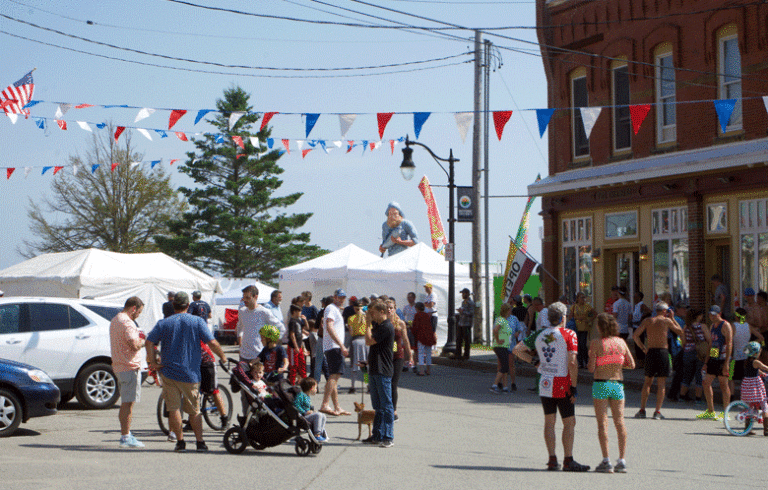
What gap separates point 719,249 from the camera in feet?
68.0

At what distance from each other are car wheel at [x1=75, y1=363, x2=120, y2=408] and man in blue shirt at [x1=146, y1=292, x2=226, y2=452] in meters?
4.63

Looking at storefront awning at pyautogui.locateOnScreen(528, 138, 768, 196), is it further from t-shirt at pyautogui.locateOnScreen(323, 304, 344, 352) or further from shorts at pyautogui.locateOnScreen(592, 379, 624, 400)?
shorts at pyautogui.locateOnScreen(592, 379, 624, 400)

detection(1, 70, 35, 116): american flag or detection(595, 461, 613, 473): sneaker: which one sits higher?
detection(1, 70, 35, 116): american flag

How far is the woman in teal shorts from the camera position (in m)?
9.00

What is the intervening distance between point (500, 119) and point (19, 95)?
9479 millimetres

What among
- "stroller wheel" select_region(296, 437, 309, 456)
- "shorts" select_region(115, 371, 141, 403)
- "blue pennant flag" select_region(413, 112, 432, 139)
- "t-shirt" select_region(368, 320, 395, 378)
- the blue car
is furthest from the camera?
"blue pennant flag" select_region(413, 112, 432, 139)

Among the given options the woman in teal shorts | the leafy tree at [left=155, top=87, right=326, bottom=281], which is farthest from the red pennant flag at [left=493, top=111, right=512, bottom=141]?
the leafy tree at [left=155, top=87, right=326, bottom=281]

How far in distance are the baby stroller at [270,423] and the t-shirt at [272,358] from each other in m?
1.38

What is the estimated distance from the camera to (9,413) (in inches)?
440

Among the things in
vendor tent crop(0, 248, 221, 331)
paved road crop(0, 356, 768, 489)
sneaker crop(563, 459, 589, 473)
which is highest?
vendor tent crop(0, 248, 221, 331)

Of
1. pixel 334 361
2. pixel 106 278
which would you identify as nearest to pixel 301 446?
pixel 334 361

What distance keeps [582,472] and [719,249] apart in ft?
43.4

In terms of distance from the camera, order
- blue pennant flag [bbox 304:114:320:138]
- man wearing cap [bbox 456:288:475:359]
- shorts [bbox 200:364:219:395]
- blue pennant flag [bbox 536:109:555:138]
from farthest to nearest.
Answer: man wearing cap [bbox 456:288:475:359] → blue pennant flag [bbox 304:114:320:138] → blue pennant flag [bbox 536:109:555:138] → shorts [bbox 200:364:219:395]

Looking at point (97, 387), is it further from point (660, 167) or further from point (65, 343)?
point (660, 167)
